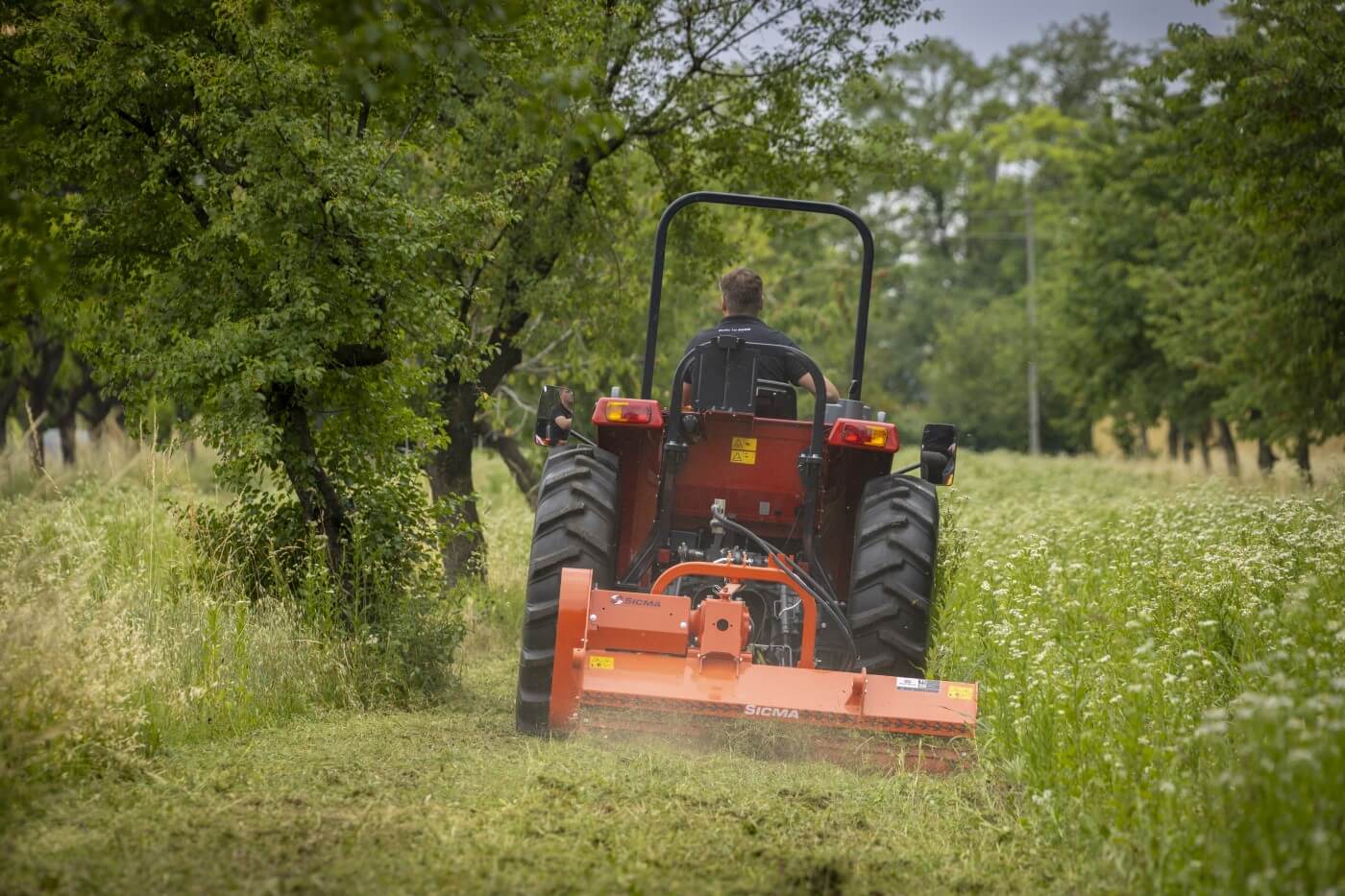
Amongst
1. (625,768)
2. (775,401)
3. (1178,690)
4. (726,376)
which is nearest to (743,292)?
(775,401)

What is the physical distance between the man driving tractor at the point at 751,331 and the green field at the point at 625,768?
1513 millimetres

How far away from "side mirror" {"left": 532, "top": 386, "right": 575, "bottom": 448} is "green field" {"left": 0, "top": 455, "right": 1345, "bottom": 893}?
4.01 ft

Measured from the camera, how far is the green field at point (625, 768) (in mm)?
3885

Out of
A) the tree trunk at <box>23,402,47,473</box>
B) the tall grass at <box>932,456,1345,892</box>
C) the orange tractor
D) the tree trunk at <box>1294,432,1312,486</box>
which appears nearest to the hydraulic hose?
the orange tractor

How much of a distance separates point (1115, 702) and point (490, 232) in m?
6.52

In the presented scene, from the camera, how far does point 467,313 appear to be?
32.7 ft

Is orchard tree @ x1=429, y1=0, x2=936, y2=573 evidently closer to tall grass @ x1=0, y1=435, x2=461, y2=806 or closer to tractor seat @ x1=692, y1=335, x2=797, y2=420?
tall grass @ x1=0, y1=435, x2=461, y2=806

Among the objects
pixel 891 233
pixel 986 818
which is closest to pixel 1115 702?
pixel 986 818

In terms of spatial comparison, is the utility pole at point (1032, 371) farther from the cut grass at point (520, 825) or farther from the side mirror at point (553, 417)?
the cut grass at point (520, 825)

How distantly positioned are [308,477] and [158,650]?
172 centimetres

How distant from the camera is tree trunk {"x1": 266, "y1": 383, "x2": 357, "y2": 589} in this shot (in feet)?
23.3

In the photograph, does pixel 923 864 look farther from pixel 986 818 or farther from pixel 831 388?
pixel 831 388

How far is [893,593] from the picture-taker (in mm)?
6289

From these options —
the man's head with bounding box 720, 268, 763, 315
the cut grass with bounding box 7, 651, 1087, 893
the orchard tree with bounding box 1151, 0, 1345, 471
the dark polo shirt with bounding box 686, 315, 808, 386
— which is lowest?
the cut grass with bounding box 7, 651, 1087, 893
